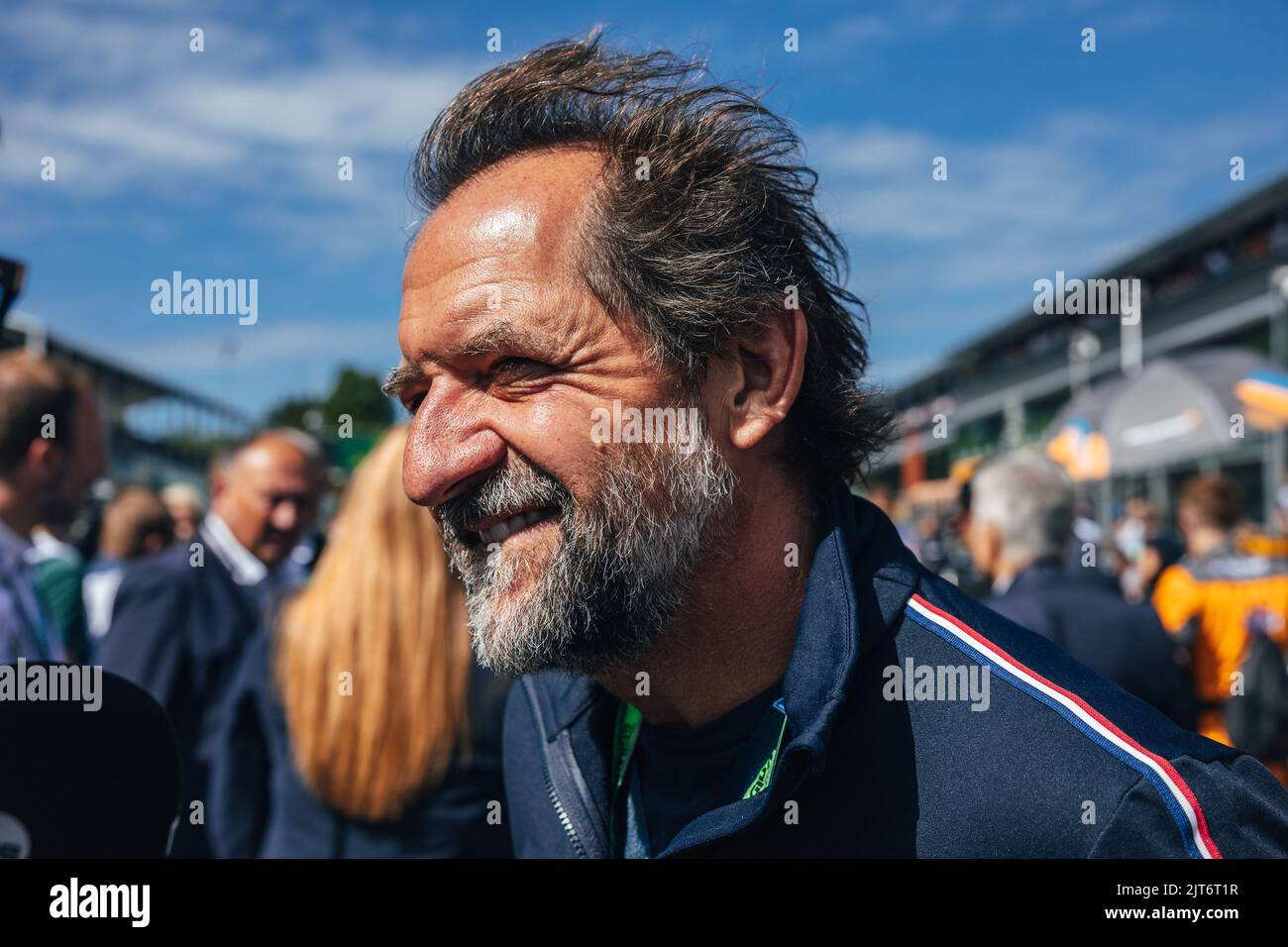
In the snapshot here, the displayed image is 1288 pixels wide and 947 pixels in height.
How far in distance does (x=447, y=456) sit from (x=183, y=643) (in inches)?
122

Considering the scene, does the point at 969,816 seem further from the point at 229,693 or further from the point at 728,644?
the point at 229,693

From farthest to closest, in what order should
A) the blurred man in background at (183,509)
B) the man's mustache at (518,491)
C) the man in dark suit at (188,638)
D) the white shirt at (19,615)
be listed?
1. the blurred man in background at (183,509)
2. the man in dark suit at (188,638)
3. the white shirt at (19,615)
4. the man's mustache at (518,491)

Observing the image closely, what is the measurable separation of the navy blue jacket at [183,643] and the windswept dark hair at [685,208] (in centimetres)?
277

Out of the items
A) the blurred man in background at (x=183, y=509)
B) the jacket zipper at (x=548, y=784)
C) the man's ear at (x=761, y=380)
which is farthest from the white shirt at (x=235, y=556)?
the man's ear at (x=761, y=380)

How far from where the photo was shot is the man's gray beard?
1760 millimetres

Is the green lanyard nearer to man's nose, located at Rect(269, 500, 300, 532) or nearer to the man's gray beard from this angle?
the man's gray beard

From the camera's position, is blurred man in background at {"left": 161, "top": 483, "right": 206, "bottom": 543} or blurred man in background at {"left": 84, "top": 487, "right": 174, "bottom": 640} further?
blurred man in background at {"left": 161, "top": 483, "right": 206, "bottom": 543}

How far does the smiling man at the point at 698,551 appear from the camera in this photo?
1.56 m

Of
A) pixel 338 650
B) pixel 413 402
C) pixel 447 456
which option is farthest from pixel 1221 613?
pixel 447 456

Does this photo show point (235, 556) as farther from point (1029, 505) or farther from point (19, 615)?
point (1029, 505)

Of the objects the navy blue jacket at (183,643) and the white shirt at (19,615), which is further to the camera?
the navy blue jacket at (183,643)

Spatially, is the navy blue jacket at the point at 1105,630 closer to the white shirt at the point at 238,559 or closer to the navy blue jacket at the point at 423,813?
the navy blue jacket at the point at 423,813

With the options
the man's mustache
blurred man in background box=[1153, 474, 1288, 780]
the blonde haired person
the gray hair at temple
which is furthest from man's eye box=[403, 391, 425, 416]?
blurred man in background box=[1153, 474, 1288, 780]

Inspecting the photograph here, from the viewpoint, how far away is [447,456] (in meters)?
1.78
